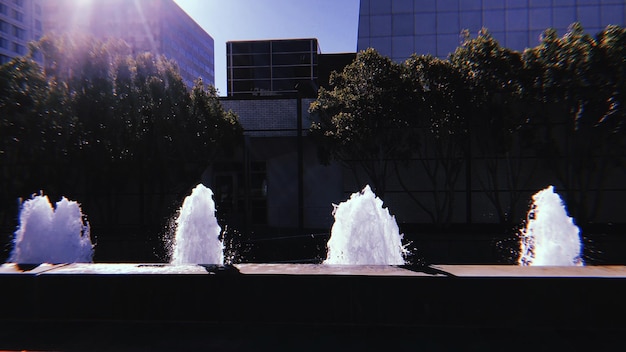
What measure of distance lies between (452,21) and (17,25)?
75474 millimetres

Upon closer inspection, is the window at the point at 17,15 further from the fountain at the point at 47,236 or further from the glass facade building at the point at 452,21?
the fountain at the point at 47,236

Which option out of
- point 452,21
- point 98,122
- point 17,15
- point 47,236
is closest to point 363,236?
point 47,236

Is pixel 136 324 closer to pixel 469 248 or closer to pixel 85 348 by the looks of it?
pixel 85 348

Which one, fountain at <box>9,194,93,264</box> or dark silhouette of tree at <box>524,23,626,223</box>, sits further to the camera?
dark silhouette of tree at <box>524,23,626,223</box>

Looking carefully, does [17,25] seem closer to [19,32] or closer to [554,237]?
[19,32]

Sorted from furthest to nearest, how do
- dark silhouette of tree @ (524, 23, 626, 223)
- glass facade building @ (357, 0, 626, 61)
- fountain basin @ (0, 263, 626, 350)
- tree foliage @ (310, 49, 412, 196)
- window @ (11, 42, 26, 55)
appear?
window @ (11, 42, 26, 55)
glass facade building @ (357, 0, 626, 61)
tree foliage @ (310, 49, 412, 196)
dark silhouette of tree @ (524, 23, 626, 223)
fountain basin @ (0, 263, 626, 350)

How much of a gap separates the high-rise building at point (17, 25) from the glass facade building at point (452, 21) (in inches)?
2357

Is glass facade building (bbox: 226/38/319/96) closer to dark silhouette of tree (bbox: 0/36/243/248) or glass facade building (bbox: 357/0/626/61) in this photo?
glass facade building (bbox: 357/0/626/61)

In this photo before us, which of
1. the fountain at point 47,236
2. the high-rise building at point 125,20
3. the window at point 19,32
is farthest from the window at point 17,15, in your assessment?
the fountain at point 47,236

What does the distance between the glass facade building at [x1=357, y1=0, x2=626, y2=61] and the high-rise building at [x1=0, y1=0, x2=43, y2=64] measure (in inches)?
2357

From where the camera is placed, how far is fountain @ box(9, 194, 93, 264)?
325 inches

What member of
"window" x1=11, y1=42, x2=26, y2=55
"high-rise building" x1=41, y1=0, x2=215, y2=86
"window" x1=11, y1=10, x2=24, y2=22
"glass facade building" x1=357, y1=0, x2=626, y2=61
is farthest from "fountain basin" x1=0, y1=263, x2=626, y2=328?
"window" x1=11, y1=10, x2=24, y2=22

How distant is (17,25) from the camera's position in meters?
78.2

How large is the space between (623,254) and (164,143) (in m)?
14.6
